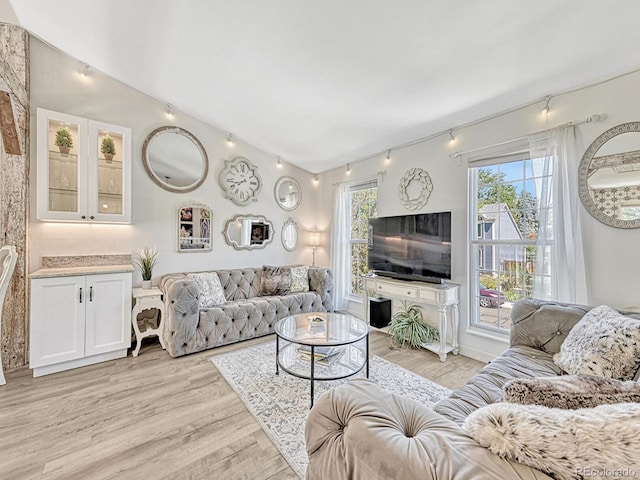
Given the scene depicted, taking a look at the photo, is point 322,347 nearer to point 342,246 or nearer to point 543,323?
point 543,323

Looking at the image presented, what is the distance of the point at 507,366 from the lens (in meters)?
1.78

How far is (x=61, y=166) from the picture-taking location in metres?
2.80

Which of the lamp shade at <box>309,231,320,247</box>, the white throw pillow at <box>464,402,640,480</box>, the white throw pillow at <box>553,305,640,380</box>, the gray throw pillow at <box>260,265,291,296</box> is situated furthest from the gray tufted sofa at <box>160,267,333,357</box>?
the white throw pillow at <box>464,402,640,480</box>

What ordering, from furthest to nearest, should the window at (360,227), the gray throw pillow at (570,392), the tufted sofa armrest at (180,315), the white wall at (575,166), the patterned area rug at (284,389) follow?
the window at (360,227) → the tufted sofa armrest at (180,315) → the white wall at (575,166) → the patterned area rug at (284,389) → the gray throw pillow at (570,392)

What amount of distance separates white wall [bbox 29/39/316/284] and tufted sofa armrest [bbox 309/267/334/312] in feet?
2.39

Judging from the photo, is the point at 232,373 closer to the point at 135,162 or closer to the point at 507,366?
the point at 507,366

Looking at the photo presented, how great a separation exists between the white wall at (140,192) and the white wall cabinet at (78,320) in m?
0.58

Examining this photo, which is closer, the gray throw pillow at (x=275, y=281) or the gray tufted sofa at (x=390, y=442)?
the gray tufted sofa at (x=390, y=442)

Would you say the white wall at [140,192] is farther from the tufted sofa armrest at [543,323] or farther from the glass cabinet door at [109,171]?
the tufted sofa armrest at [543,323]

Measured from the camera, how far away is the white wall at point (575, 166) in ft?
6.89

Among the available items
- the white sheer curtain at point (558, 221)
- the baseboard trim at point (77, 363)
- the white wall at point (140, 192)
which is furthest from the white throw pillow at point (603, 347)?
the baseboard trim at point (77, 363)

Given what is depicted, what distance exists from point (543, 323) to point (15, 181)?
15.8 ft

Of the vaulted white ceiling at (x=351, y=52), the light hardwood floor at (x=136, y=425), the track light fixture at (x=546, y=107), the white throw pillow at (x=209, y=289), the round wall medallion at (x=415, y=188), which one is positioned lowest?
the light hardwood floor at (x=136, y=425)
